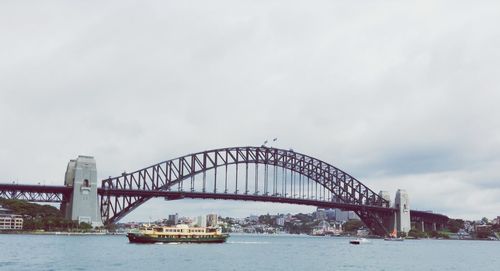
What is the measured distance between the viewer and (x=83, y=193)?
133625mm

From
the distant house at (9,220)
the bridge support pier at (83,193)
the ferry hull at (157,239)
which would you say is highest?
the bridge support pier at (83,193)

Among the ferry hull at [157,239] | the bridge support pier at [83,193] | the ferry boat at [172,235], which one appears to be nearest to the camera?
the ferry hull at [157,239]

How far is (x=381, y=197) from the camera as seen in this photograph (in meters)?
189

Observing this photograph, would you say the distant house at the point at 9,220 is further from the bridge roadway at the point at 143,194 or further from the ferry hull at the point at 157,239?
the ferry hull at the point at 157,239

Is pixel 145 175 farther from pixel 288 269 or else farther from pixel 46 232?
pixel 288 269

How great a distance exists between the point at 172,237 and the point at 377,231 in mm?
91737

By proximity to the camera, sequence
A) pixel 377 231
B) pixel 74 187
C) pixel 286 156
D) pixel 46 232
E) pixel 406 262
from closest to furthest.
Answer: pixel 406 262, pixel 74 187, pixel 46 232, pixel 286 156, pixel 377 231

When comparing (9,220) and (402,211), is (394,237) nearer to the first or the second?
(402,211)

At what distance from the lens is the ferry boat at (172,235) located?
108 m

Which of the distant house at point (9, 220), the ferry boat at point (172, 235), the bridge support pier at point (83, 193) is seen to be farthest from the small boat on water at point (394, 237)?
the distant house at point (9, 220)

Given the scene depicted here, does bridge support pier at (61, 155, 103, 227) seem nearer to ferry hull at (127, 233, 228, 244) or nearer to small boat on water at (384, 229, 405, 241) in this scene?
ferry hull at (127, 233, 228, 244)

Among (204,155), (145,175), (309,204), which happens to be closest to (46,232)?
(145,175)

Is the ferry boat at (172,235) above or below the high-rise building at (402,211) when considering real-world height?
below

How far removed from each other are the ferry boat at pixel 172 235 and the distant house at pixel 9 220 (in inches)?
2256
